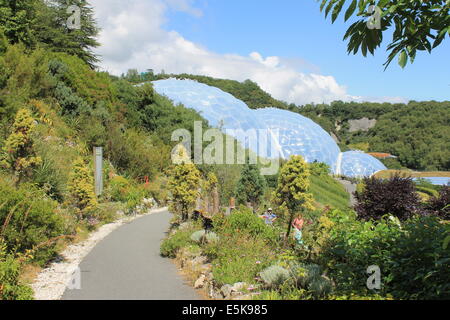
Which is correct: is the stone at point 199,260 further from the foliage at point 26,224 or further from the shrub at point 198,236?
the foliage at point 26,224

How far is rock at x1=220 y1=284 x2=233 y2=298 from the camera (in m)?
5.44

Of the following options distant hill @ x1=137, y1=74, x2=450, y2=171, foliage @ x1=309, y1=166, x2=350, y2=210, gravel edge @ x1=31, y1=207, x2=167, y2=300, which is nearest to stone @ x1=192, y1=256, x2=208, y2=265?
gravel edge @ x1=31, y1=207, x2=167, y2=300

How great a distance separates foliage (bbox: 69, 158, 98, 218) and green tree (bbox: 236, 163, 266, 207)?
540 centimetres

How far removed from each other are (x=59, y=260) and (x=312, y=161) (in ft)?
98.8

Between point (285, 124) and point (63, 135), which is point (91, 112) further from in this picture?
point (285, 124)

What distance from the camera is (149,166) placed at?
58.8 ft

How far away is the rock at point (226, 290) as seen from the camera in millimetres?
5441

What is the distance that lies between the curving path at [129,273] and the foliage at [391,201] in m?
4.87

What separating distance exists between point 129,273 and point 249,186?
736 cm

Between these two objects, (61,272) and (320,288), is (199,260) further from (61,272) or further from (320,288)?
(320,288)

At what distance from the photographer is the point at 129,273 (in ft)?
22.1

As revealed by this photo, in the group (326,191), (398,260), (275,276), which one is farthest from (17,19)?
(326,191)

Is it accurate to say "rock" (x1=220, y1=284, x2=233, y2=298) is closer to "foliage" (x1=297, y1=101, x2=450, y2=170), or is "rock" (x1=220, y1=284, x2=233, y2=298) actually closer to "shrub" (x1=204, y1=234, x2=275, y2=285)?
"shrub" (x1=204, y1=234, x2=275, y2=285)
